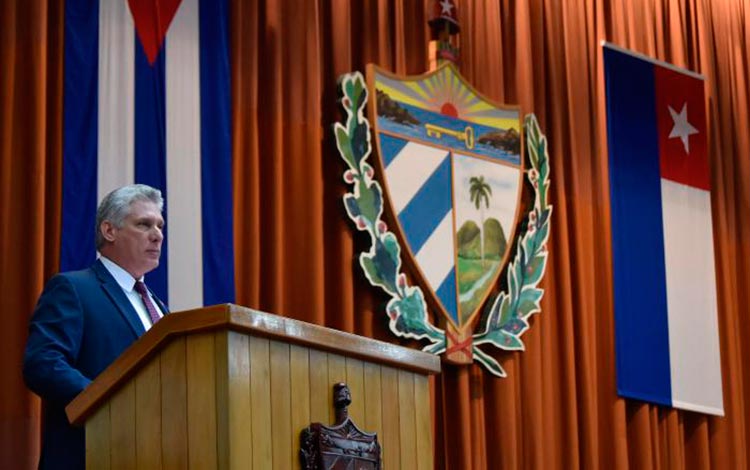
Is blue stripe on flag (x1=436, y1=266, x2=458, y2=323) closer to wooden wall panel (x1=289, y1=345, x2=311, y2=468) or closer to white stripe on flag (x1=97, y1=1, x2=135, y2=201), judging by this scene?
white stripe on flag (x1=97, y1=1, x2=135, y2=201)

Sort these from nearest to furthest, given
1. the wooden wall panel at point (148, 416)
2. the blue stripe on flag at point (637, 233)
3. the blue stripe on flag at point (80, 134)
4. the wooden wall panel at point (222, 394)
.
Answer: the wooden wall panel at point (222, 394), the wooden wall panel at point (148, 416), the blue stripe on flag at point (80, 134), the blue stripe on flag at point (637, 233)

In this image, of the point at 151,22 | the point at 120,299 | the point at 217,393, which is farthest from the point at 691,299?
the point at 217,393

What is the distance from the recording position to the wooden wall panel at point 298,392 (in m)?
2.91

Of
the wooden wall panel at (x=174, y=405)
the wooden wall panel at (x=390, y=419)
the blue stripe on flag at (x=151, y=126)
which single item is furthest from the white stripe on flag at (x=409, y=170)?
the wooden wall panel at (x=174, y=405)

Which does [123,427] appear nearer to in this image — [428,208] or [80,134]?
[80,134]

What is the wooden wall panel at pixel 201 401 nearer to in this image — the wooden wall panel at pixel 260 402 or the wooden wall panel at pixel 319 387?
the wooden wall panel at pixel 260 402

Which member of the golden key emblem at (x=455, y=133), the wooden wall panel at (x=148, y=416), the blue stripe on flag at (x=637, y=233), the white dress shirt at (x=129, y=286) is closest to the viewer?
the wooden wall panel at (x=148, y=416)

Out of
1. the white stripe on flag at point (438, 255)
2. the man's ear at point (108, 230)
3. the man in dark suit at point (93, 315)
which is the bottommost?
the man in dark suit at point (93, 315)

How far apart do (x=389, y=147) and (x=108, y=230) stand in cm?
220

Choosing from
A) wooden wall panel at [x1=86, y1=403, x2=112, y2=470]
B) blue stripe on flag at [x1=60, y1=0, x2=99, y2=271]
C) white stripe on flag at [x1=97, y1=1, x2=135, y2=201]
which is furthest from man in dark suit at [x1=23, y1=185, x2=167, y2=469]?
white stripe on flag at [x1=97, y1=1, x2=135, y2=201]

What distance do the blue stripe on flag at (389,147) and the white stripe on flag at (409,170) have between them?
0.02m

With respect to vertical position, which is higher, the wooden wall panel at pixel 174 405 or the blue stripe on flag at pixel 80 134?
the blue stripe on flag at pixel 80 134

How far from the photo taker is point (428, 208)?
5777mm

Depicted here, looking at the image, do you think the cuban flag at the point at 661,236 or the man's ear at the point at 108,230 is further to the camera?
the cuban flag at the point at 661,236
